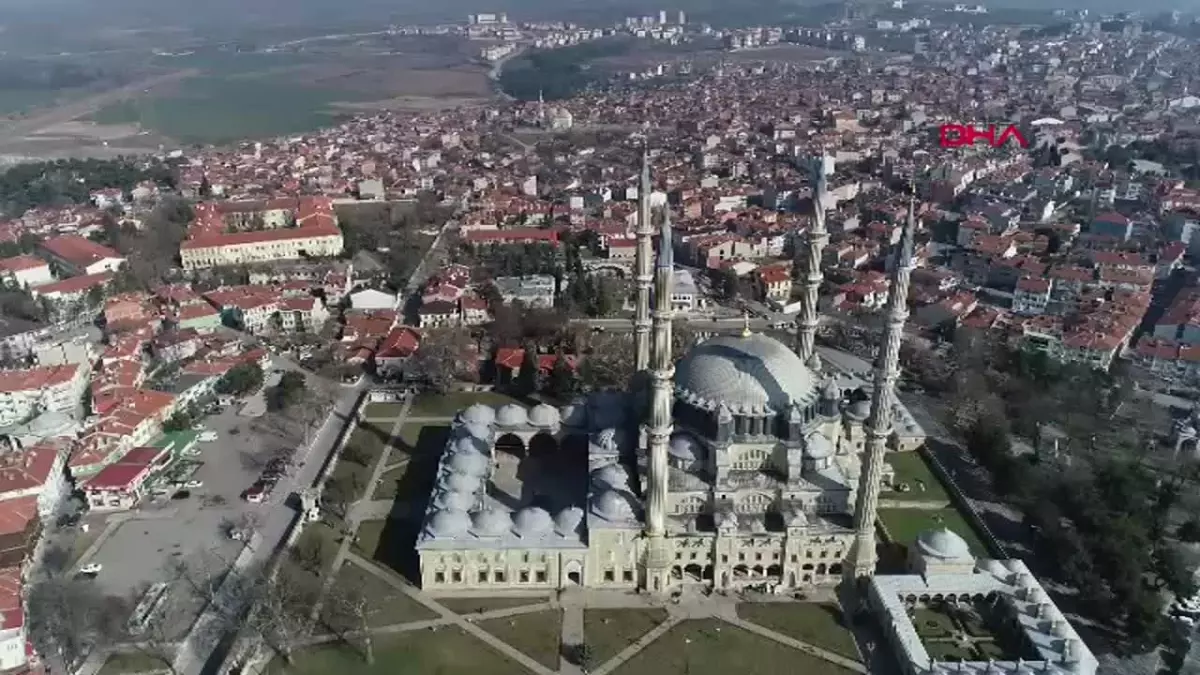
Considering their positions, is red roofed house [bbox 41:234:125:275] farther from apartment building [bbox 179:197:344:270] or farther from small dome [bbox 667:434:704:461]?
small dome [bbox 667:434:704:461]

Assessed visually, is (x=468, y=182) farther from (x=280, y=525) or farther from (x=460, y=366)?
(x=280, y=525)

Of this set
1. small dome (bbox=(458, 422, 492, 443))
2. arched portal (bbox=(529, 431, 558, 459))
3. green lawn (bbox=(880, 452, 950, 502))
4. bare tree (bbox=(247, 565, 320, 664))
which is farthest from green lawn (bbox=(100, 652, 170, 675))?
green lawn (bbox=(880, 452, 950, 502))

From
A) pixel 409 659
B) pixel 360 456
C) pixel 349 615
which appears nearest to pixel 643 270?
pixel 360 456

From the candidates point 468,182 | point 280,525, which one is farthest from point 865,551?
point 468,182

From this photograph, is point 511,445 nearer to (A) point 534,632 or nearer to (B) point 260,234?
(A) point 534,632

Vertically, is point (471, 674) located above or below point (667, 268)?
below

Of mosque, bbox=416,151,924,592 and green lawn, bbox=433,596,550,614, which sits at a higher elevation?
mosque, bbox=416,151,924,592

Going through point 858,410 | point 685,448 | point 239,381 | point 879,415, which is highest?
point 879,415
